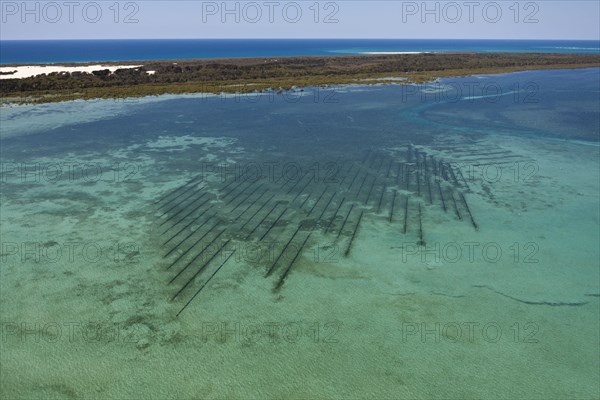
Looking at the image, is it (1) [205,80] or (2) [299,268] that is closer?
(2) [299,268]

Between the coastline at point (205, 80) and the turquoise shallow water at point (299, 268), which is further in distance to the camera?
the coastline at point (205, 80)

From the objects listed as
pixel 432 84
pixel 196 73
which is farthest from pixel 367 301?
pixel 196 73

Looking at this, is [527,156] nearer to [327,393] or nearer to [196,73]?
[327,393]

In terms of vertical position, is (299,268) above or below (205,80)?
below

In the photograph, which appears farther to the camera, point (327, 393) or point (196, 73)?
point (196, 73)

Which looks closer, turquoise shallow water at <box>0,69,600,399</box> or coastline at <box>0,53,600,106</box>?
turquoise shallow water at <box>0,69,600,399</box>

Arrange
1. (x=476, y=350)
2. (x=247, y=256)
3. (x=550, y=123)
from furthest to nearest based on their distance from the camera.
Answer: (x=550, y=123) → (x=247, y=256) → (x=476, y=350)

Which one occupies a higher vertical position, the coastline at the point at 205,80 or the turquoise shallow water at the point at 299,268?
the coastline at the point at 205,80

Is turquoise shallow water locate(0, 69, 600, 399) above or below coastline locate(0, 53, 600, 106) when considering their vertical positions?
below
